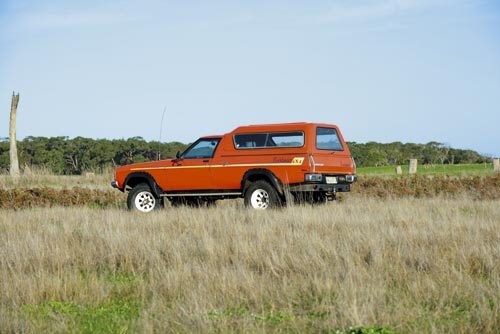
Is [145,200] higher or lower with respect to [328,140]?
lower

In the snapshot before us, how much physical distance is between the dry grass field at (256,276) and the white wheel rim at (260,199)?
294 centimetres

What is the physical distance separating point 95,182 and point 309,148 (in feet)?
47.8

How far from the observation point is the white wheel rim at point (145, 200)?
53.6ft

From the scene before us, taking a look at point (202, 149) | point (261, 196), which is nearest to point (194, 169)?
point (202, 149)

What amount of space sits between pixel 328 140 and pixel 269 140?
1.26 metres

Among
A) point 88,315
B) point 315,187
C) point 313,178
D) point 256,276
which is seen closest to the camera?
point 88,315

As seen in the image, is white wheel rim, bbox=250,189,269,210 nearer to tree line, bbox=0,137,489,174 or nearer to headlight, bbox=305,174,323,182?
headlight, bbox=305,174,323,182

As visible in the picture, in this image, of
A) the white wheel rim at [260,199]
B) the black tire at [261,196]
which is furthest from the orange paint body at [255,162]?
the white wheel rim at [260,199]

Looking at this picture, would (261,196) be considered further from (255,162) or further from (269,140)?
(269,140)

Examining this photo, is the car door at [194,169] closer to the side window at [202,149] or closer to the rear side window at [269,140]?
the side window at [202,149]

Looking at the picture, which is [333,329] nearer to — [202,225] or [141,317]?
[141,317]

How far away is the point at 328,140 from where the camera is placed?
15156mm

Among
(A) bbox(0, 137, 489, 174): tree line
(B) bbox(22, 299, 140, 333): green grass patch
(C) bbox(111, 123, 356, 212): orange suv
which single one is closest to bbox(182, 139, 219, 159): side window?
(C) bbox(111, 123, 356, 212): orange suv

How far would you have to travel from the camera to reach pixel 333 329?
5586 mm
